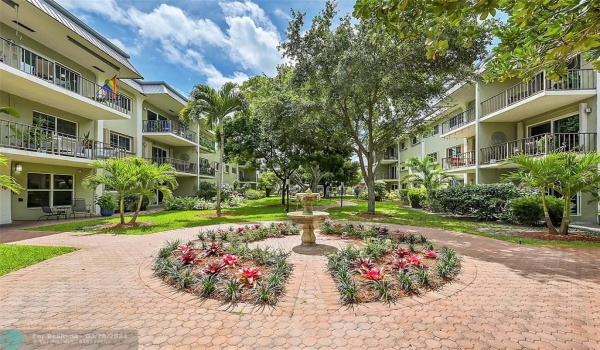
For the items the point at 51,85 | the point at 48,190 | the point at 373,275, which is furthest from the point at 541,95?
the point at 48,190

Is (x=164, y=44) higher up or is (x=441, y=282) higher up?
(x=164, y=44)

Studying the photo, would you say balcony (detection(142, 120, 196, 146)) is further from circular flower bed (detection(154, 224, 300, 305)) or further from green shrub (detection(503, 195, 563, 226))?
green shrub (detection(503, 195, 563, 226))

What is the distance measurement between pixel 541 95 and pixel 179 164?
24.8m

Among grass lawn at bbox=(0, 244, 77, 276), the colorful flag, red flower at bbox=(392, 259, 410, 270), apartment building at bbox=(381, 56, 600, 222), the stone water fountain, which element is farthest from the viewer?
the colorful flag

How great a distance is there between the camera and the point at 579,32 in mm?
3754

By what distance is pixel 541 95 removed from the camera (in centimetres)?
1319

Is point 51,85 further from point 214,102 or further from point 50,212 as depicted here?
point 214,102

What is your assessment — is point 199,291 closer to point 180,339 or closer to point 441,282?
point 180,339

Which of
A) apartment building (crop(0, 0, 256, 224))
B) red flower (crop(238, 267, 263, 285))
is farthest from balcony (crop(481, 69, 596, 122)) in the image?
apartment building (crop(0, 0, 256, 224))

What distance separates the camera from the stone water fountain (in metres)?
7.28

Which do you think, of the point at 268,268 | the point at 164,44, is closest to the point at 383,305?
the point at 268,268

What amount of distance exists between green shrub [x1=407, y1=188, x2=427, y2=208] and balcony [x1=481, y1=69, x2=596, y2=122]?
667cm

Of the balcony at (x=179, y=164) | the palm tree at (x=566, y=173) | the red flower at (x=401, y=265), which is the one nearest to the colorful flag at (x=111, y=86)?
the balcony at (x=179, y=164)

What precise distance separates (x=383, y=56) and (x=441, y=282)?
37.3 feet
